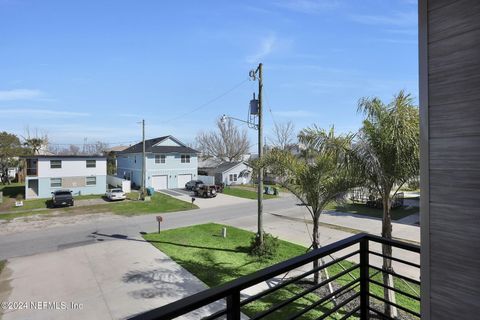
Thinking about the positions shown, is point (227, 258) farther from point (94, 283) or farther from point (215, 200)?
point (215, 200)

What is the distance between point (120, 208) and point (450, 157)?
66.6ft

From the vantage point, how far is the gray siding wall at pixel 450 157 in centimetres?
137

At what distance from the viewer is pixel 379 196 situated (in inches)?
235

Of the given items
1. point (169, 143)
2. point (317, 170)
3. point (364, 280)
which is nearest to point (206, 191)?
point (169, 143)

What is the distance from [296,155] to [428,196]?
628cm

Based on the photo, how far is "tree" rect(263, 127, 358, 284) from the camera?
20.7ft

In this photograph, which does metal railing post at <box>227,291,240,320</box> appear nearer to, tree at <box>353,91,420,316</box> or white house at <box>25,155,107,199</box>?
tree at <box>353,91,420,316</box>

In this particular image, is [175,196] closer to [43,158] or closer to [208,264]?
[43,158]

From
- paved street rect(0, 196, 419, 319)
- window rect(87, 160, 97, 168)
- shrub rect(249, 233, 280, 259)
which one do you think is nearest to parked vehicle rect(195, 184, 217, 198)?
paved street rect(0, 196, 419, 319)

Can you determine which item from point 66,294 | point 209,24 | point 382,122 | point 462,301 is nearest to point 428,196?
point 462,301

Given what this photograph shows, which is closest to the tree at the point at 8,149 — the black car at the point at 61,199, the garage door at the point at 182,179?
the black car at the point at 61,199

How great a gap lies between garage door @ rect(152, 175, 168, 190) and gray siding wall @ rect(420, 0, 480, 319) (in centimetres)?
2864

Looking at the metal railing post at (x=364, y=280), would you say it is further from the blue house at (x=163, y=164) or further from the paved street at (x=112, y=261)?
the blue house at (x=163, y=164)

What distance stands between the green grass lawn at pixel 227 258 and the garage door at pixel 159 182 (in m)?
15.6
